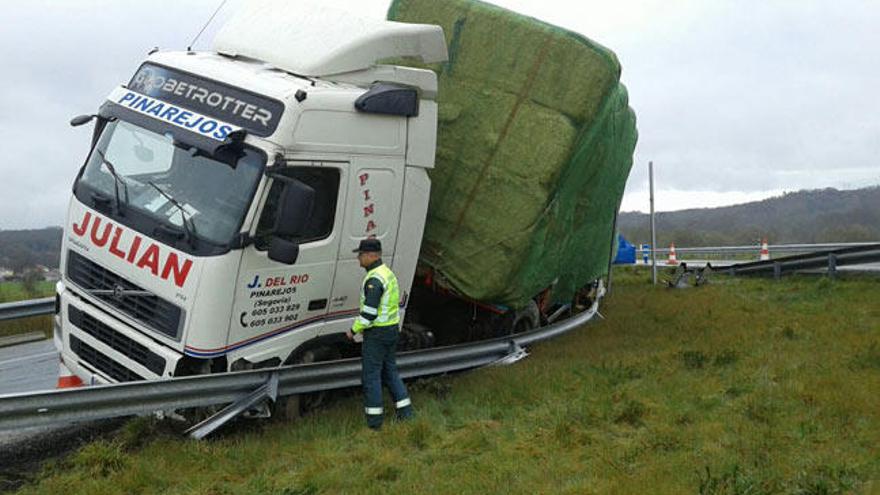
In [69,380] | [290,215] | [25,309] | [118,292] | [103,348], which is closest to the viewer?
[290,215]

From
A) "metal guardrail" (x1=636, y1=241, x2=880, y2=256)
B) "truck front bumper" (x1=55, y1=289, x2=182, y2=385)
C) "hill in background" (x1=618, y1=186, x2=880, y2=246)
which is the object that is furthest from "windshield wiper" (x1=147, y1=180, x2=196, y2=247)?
"hill in background" (x1=618, y1=186, x2=880, y2=246)

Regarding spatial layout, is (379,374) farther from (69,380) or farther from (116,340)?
(69,380)

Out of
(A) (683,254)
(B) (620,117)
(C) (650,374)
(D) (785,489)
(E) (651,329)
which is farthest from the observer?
(A) (683,254)

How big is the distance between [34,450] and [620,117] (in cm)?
719

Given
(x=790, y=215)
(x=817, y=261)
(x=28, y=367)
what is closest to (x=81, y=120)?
(x=28, y=367)

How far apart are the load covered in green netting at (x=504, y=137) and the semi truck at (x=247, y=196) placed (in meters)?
0.61

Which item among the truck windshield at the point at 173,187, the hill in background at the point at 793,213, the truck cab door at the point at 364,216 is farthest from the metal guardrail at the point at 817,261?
the hill in background at the point at 793,213

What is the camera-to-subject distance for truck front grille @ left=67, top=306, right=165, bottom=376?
6.77 meters

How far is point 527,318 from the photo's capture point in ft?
35.9

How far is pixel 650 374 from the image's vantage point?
868 centimetres

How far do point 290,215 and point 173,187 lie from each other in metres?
0.98

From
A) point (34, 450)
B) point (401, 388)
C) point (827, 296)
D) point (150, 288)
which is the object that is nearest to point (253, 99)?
point (150, 288)

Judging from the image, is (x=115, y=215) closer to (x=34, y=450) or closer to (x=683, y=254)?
(x=34, y=450)

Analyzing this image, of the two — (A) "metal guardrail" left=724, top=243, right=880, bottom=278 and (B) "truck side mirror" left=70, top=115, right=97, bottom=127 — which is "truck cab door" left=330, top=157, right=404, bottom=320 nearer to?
(B) "truck side mirror" left=70, top=115, right=97, bottom=127
